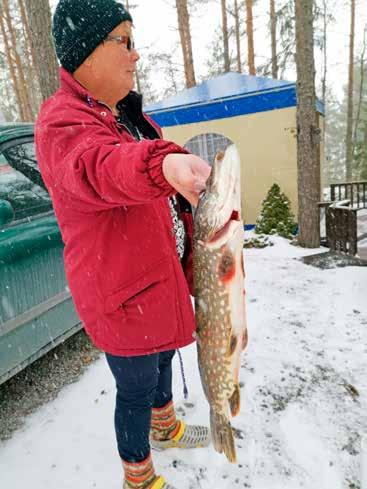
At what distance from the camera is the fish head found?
1.00 meters

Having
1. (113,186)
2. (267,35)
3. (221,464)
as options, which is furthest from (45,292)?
(267,35)

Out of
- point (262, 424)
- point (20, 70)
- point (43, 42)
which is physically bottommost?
point (262, 424)

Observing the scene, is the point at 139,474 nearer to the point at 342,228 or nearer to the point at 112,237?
the point at 112,237

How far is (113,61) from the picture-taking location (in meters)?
1.50

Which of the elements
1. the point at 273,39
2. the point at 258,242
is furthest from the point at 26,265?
the point at 273,39

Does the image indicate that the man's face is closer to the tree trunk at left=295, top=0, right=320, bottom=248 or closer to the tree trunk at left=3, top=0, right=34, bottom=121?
the tree trunk at left=295, top=0, right=320, bottom=248

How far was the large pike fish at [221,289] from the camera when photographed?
1.04 m

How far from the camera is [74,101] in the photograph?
4.24 feet

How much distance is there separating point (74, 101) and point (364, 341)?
332 centimetres

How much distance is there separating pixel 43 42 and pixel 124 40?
5467 millimetres

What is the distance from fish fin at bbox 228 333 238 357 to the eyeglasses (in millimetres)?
1279

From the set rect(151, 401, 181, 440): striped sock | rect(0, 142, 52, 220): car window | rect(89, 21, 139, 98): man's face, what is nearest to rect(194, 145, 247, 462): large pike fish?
rect(151, 401, 181, 440): striped sock

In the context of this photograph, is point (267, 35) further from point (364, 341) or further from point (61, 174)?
point (61, 174)

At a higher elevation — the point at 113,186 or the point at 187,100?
the point at 187,100
